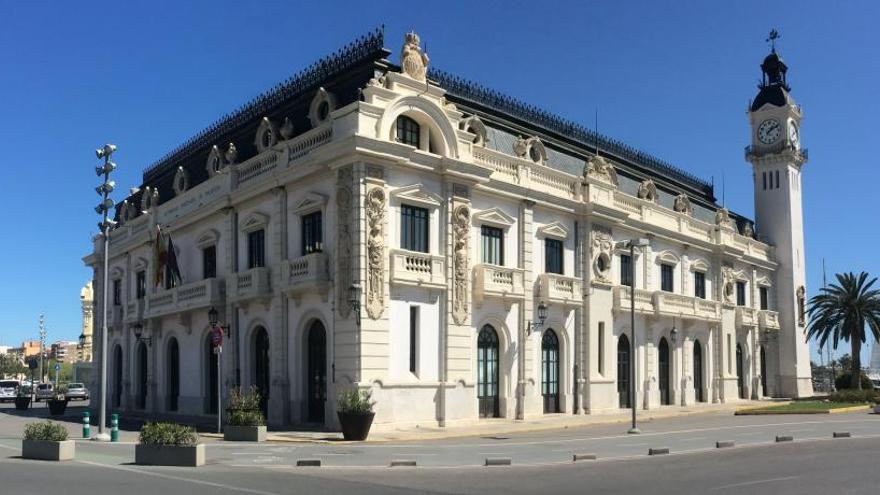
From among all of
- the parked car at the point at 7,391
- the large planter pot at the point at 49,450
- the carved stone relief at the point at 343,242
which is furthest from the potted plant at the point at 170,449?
the parked car at the point at 7,391

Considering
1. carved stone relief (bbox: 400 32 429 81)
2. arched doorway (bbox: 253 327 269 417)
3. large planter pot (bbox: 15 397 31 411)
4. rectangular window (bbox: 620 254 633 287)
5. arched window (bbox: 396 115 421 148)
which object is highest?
carved stone relief (bbox: 400 32 429 81)

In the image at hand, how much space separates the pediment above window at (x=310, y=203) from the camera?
29766 millimetres

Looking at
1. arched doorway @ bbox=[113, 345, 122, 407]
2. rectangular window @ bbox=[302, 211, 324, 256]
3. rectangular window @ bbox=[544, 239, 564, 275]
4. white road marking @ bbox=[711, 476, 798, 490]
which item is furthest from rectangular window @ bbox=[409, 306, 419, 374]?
arched doorway @ bbox=[113, 345, 122, 407]

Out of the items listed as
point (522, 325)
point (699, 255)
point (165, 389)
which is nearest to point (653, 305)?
point (699, 255)

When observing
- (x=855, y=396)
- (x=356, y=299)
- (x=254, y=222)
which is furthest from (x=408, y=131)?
(x=855, y=396)

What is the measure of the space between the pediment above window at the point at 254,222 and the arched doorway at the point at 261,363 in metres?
4.11

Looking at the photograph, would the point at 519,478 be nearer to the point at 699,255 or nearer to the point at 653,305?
the point at 653,305

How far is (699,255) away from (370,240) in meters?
27.8

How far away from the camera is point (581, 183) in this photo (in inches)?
1517

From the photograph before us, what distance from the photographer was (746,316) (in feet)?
177

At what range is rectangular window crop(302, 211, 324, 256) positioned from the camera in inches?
1195

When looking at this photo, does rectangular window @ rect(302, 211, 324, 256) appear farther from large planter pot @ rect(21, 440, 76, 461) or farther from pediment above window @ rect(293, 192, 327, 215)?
large planter pot @ rect(21, 440, 76, 461)

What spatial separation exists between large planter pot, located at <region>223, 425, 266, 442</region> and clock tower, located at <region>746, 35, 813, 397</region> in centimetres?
4269

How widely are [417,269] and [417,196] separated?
266cm
